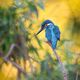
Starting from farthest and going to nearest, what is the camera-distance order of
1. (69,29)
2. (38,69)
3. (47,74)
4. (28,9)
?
(69,29) < (28,9) < (38,69) < (47,74)

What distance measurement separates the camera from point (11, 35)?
5.79 feet

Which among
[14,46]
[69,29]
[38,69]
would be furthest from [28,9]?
[69,29]

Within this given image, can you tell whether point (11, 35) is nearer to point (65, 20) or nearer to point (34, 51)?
point (34, 51)

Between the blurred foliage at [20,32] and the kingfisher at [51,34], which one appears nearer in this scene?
the kingfisher at [51,34]

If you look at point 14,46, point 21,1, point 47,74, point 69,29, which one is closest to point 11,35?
point 14,46

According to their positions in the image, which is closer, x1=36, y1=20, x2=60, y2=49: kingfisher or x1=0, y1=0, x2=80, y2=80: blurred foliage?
x1=36, y1=20, x2=60, y2=49: kingfisher

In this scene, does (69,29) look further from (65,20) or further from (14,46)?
(14,46)

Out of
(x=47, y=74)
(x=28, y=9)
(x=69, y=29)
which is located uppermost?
(x=28, y=9)

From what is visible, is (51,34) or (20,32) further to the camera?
(20,32)

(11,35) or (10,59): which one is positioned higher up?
(11,35)

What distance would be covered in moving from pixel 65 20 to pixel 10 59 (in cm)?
55

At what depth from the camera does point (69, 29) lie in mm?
2158

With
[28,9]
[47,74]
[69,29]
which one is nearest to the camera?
[47,74]

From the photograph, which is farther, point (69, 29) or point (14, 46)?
point (69, 29)
